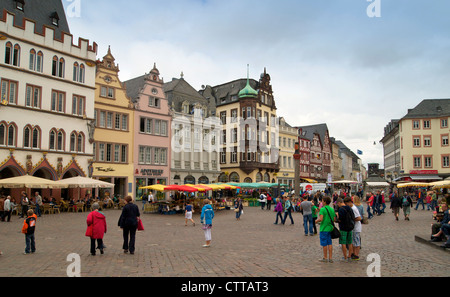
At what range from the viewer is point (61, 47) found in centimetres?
3466

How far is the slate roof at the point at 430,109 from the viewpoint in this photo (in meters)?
57.9

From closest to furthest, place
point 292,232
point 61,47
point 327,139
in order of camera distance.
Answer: point 292,232
point 61,47
point 327,139

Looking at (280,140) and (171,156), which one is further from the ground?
(280,140)

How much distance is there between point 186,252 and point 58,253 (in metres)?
3.73

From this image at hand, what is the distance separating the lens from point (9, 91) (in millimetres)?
30578

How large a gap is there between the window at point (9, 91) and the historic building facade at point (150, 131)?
14060 millimetres

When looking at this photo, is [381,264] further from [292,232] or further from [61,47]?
[61,47]

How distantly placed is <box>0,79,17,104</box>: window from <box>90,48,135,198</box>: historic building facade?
8.44 metres

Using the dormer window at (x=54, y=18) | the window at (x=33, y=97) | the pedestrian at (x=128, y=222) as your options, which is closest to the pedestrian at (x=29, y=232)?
the pedestrian at (x=128, y=222)

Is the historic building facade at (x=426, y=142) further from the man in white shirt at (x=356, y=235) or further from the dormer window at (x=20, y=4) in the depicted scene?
the man in white shirt at (x=356, y=235)

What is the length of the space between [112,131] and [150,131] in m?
5.51

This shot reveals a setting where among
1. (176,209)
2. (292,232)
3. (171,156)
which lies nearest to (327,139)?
(171,156)

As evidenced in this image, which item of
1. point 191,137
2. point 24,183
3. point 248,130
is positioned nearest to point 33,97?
point 24,183

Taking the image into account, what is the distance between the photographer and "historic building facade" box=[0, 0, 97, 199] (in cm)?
3058
